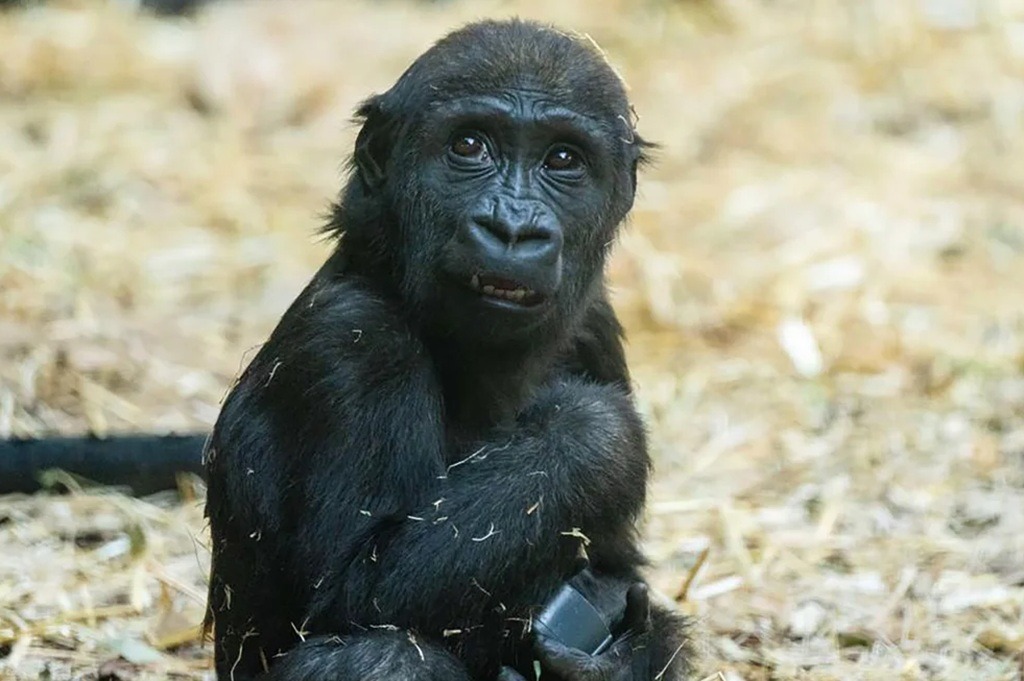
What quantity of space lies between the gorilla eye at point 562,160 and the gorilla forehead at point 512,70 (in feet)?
0.37

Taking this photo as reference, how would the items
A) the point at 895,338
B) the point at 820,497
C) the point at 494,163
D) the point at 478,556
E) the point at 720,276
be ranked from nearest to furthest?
the point at 478,556 → the point at 494,163 → the point at 820,497 → the point at 895,338 → the point at 720,276

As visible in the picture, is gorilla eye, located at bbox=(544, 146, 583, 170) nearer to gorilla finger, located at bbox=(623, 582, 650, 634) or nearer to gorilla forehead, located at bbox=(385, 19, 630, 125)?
gorilla forehead, located at bbox=(385, 19, 630, 125)


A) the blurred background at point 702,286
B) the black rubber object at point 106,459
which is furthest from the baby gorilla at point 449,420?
the black rubber object at point 106,459

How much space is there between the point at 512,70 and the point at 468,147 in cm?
23

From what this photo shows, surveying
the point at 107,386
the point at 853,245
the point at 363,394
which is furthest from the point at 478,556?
the point at 853,245

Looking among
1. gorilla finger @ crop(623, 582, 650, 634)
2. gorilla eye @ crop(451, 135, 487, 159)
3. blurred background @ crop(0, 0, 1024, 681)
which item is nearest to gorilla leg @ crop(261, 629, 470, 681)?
gorilla finger @ crop(623, 582, 650, 634)

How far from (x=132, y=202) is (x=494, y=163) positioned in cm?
572

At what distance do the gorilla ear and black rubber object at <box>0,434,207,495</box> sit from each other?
1.80 metres

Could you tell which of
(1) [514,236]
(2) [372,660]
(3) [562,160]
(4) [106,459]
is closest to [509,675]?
(2) [372,660]

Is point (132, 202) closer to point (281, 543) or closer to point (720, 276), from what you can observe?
point (720, 276)

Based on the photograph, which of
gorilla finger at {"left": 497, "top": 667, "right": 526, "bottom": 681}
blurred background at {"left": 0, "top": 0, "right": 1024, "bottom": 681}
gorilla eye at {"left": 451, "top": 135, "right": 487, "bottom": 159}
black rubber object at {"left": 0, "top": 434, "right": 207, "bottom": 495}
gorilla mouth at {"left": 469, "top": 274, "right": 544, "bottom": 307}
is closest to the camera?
gorilla finger at {"left": 497, "top": 667, "right": 526, "bottom": 681}

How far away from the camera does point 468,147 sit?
4207mm

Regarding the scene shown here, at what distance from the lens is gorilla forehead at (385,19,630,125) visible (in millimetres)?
4223

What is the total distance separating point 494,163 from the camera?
13.8 feet
